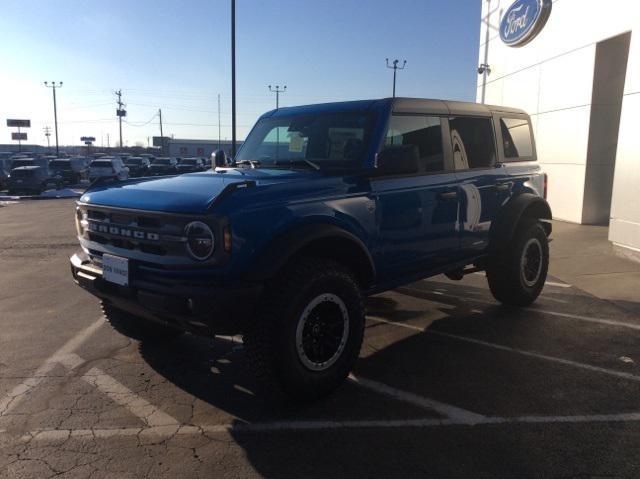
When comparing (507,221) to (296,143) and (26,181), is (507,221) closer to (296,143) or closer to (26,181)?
(296,143)

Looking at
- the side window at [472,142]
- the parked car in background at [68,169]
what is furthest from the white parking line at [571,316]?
the parked car in background at [68,169]

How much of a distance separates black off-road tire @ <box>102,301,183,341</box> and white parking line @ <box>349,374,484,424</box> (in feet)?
5.55

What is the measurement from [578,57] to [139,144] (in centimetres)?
13074

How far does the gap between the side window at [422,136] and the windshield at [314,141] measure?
25 centimetres

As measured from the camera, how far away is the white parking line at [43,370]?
3652mm

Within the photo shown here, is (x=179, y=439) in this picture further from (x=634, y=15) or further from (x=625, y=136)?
(x=634, y=15)

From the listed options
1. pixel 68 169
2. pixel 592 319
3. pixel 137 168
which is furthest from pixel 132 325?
pixel 137 168

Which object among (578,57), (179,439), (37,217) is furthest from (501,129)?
(37,217)

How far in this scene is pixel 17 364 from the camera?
4.33 metres

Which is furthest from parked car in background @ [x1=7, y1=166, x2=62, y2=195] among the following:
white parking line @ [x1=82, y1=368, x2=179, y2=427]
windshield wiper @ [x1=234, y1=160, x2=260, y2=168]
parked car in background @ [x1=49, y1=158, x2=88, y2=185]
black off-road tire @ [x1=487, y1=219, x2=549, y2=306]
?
black off-road tire @ [x1=487, y1=219, x2=549, y2=306]

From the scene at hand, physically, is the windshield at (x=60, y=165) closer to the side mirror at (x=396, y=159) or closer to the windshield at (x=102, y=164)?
the windshield at (x=102, y=164)

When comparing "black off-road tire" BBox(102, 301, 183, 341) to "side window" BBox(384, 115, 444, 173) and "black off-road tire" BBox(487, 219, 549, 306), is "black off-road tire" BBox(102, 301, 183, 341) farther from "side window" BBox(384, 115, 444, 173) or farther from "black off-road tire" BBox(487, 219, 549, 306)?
"black off-road tire" BBox(487, 219, 549, 306)

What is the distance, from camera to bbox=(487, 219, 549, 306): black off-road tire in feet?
18.6

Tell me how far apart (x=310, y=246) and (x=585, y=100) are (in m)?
10.5
